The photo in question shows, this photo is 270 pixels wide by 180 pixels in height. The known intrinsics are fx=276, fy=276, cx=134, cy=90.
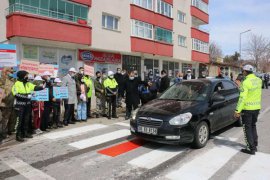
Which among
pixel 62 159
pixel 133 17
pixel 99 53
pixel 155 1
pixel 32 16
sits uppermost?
pixel 155 1

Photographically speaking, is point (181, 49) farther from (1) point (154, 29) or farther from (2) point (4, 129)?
(2) point (4, 129)

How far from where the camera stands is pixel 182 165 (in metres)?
5.52

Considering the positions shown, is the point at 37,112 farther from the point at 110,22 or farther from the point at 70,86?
the point at 110,22

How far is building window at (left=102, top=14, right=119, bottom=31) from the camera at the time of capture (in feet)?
71.1

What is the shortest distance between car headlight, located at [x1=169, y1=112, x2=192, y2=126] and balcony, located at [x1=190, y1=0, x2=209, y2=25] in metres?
31.7

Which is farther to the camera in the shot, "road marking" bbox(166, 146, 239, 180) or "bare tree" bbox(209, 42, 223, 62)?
"bare tree" bbox(209, 42, 223, 62)

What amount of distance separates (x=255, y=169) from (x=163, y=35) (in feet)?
82.3

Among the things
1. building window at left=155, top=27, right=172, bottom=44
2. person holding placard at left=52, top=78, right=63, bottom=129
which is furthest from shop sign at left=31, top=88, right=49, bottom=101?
building window at left=155, top=27, right=172, bottom=44

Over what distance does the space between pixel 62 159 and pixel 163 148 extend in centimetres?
238

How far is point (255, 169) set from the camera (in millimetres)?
5262

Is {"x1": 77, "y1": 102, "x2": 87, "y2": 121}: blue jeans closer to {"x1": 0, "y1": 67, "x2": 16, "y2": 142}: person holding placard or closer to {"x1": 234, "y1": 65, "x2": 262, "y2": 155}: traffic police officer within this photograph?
{"x1": 0, "y1": 67, "x2": 16, "y2": 142}: person holding placard

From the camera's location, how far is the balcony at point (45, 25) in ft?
50.4

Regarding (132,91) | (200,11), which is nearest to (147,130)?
→ (132,91)


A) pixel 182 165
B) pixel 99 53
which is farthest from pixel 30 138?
pixel 99 53
